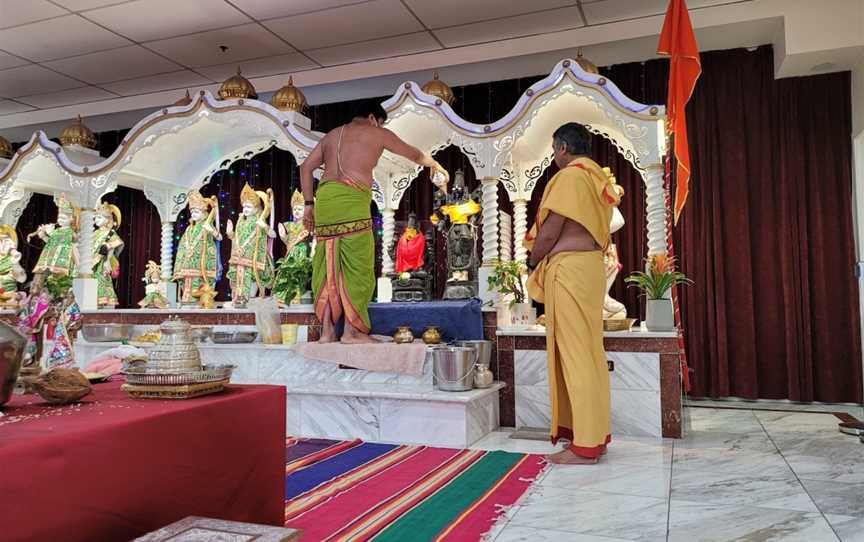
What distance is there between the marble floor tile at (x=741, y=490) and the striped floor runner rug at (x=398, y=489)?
2.30 feet

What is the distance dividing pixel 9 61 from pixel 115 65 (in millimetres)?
1162

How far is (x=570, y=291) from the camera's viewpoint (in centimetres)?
344

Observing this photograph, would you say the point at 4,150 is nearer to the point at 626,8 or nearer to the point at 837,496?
the point at 626,8

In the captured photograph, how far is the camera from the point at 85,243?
20.3 ft

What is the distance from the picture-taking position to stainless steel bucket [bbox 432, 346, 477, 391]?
4004 mm

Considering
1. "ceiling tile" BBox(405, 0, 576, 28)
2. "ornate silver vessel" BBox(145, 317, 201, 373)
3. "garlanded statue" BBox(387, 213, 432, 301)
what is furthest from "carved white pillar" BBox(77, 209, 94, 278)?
"ornate silver vessel" BBox(145, 317, 201, 373)

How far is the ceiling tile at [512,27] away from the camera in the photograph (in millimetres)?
6262

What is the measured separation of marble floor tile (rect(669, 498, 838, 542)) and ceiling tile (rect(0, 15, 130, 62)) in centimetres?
686

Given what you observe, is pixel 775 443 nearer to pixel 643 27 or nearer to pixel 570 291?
pixel 570 291

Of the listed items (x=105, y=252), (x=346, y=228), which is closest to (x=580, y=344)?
(x=346, y=228)

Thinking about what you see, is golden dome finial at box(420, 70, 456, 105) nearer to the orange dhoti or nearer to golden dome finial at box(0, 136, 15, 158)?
the orange dhoti

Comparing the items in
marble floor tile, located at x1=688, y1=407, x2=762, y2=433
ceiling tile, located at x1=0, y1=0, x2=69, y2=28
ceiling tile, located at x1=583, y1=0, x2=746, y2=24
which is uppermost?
ceiling tile, located at x1=0, y1=0, x2=69, y2=28

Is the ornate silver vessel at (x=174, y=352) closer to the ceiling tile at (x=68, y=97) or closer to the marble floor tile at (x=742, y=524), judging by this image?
the marble floor tile at (x=742, y=524)

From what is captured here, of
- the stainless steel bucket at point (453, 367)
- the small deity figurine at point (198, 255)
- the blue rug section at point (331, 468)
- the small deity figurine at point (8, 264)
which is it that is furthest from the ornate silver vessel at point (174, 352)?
the small deity figurine at point (8, 264)
